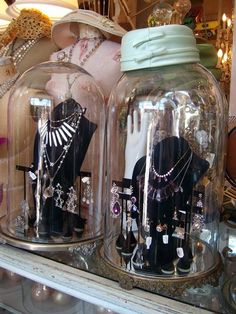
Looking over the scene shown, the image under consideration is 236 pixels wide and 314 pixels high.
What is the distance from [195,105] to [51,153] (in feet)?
0.70

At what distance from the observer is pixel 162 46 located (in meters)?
0.42

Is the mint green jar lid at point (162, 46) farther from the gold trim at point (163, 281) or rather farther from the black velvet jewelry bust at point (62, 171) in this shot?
the gold trim at point (163, 281)

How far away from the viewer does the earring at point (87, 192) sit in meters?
0.56

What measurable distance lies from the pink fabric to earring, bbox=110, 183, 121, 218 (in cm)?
21

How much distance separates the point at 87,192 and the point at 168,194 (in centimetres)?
19

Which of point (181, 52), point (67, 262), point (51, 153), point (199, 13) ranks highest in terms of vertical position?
point (199, 13)

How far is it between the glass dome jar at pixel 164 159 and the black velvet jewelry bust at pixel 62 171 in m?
0.04

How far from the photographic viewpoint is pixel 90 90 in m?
0.60

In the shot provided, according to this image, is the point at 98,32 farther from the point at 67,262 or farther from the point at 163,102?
the point at 67,262

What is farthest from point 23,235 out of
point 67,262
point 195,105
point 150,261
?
point 195,105

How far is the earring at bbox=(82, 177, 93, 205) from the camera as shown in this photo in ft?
1.84

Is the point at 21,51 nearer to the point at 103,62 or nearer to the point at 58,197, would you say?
the point at 103,62

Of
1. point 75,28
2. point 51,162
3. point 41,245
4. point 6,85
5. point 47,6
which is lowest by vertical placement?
point 41,245

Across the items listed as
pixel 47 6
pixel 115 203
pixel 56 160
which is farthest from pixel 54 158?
pixel 47 6
